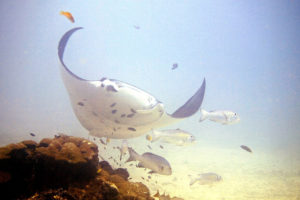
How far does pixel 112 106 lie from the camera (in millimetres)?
3900

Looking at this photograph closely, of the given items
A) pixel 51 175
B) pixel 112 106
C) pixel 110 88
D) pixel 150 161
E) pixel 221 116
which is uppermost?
pixel 221 116

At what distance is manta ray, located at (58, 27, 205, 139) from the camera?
3.72 m

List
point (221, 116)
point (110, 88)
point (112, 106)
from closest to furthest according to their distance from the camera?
point (110, 88) < point (112, 106) < point (221, 116)

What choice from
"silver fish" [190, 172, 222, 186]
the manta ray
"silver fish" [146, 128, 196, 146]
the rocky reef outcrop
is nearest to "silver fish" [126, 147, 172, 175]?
the manta ray

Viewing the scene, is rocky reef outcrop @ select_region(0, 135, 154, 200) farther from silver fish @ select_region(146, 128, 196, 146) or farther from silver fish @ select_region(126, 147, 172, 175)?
silver fish @ select_region(146, 128, 196, 146)

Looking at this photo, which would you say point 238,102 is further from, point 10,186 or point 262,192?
point 10,186

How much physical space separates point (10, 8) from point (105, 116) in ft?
130

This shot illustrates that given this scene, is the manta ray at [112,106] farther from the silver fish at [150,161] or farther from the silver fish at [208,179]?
the silver fish at [208,179]

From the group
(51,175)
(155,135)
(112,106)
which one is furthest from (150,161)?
(51,175)

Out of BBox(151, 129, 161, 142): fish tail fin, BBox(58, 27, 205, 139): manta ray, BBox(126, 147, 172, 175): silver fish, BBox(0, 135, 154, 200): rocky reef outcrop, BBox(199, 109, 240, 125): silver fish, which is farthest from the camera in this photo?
BBox(199, 109, 240, 125): silver fish

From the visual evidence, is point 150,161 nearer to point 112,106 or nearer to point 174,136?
point 174,136

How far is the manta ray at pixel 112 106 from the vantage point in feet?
12.2

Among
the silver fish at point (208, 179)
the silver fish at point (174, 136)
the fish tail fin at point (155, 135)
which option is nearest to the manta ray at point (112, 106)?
the fish tail fin at point (155, 135)

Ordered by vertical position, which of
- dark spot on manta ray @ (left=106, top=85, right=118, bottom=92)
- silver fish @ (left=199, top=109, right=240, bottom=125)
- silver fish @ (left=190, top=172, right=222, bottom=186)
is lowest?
silver fish @ (left=190, top=172, right=222, bottom=186)
